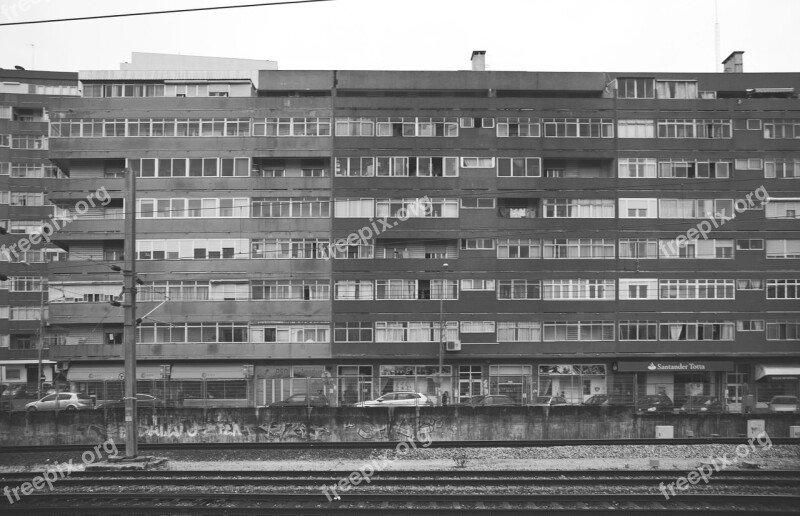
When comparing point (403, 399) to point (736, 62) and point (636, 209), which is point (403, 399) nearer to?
point (636, 209)

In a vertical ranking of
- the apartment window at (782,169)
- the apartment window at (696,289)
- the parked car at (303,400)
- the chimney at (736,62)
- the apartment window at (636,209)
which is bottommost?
the parked car at (303,400)

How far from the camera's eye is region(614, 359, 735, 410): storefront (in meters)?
51.1

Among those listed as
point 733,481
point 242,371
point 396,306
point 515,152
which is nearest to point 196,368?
point 242,371

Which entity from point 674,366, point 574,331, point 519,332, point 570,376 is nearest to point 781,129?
point 674,366

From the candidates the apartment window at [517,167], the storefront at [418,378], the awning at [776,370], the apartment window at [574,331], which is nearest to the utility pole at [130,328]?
the storefront at [418,378]

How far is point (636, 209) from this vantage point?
5153 centimetres

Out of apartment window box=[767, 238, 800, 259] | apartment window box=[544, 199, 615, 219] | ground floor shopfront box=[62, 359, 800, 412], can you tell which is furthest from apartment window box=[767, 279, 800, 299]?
apartment window box=[544, 199, 615, 219]

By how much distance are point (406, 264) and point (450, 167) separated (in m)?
7.47

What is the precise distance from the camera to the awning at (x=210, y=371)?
51000 mm

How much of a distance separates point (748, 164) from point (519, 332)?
2001 centimetres

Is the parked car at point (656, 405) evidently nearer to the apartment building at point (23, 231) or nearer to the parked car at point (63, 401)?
the parked car at point (63, 401)

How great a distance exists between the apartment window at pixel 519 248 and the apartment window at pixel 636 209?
628cm

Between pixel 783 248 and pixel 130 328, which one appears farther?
pixel 783 248

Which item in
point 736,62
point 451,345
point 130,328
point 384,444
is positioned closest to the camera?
point 130,328
